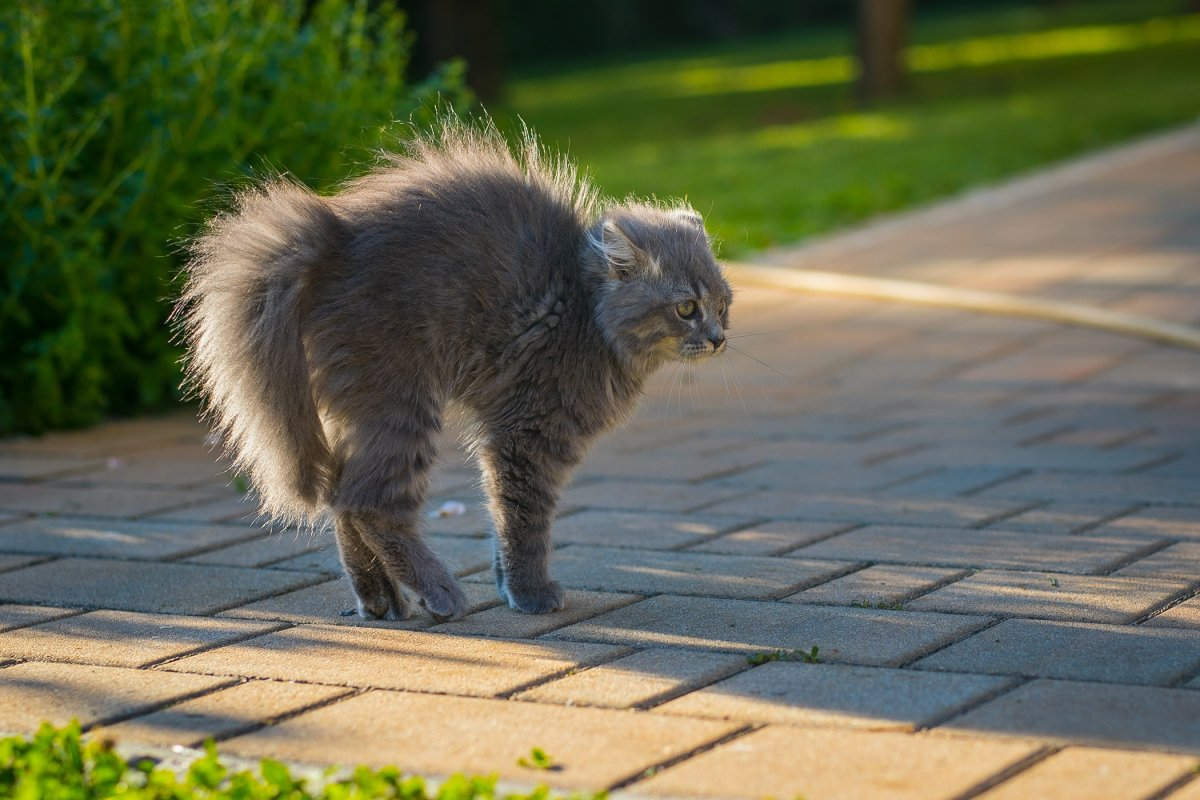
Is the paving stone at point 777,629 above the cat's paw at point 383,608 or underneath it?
underneath

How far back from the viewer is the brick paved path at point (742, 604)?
119 inches

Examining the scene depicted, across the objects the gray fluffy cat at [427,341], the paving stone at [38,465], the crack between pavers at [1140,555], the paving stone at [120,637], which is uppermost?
the gray fluffy cat at [427,341]

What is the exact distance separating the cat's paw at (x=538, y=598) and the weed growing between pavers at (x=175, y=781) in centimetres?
107

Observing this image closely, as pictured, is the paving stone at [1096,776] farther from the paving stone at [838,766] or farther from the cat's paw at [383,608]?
the cat's paw at [383,608]

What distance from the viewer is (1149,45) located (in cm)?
2630

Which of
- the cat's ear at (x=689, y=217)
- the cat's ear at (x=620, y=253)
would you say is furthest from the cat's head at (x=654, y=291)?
the cat's ear at (x=689, y=217)

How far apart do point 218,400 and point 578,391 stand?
0.96 meters

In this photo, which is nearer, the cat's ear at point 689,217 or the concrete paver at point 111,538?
the cat's ear at point 689,217

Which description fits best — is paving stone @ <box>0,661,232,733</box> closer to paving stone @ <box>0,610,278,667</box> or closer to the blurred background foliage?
paving stone @ <box>0,610,278,667</box>

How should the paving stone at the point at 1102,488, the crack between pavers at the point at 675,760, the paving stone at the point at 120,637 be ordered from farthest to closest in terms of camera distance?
the paving stone at the point at 1102,488 < the paving stone at the point at 120,637 < the crack between pavers at the point at 675,760

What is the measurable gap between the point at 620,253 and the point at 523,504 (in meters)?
0.71

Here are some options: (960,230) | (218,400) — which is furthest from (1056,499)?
(960,230)

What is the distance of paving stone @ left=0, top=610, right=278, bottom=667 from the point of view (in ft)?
12.1

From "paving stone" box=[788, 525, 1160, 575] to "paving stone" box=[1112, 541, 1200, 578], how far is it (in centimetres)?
5
